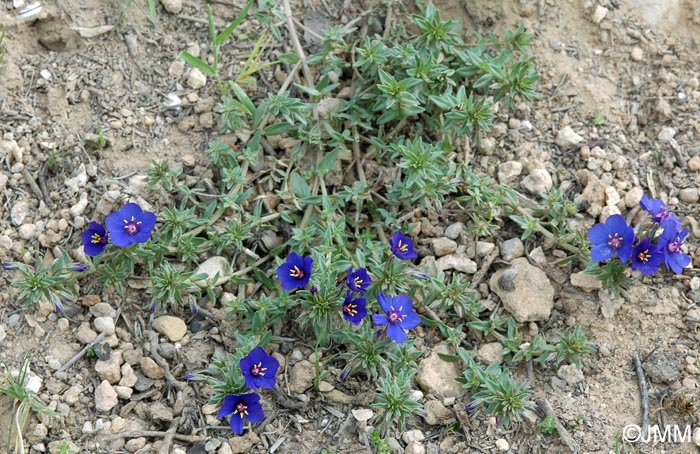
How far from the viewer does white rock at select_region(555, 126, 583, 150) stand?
5070 mm

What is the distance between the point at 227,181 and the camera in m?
4.70

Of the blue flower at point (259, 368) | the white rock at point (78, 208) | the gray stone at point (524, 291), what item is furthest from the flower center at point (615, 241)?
the white rock at point (78, 208)

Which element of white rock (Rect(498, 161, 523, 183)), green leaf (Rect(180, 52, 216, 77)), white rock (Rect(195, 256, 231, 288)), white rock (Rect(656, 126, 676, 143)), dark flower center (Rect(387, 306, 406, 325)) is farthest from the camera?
white rock (Rect(656, 126, 676, 143))

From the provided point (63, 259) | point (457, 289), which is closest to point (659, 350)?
point (457, 289)

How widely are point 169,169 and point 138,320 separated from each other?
96cm

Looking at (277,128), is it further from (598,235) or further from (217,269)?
(598,235)

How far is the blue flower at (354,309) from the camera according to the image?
4078 mm

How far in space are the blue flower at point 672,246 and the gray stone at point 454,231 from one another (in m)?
1.15

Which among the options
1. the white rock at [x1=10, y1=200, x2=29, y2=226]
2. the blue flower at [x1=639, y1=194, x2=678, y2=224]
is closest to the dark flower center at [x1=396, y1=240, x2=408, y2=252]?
the blue flower at [x1=639, y1=194, x2=678, y2=224]

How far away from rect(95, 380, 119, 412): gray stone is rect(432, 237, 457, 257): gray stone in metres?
1.99

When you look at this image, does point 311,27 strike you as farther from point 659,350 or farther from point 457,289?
point 659,350

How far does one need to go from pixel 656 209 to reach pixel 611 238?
0.32 metres

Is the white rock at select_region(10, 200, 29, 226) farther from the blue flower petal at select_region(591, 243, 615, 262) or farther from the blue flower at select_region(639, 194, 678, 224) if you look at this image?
the blue flower at select_region(639, 194, 678, 224)

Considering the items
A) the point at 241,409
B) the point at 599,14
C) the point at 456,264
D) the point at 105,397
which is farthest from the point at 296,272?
the point at 599,14
